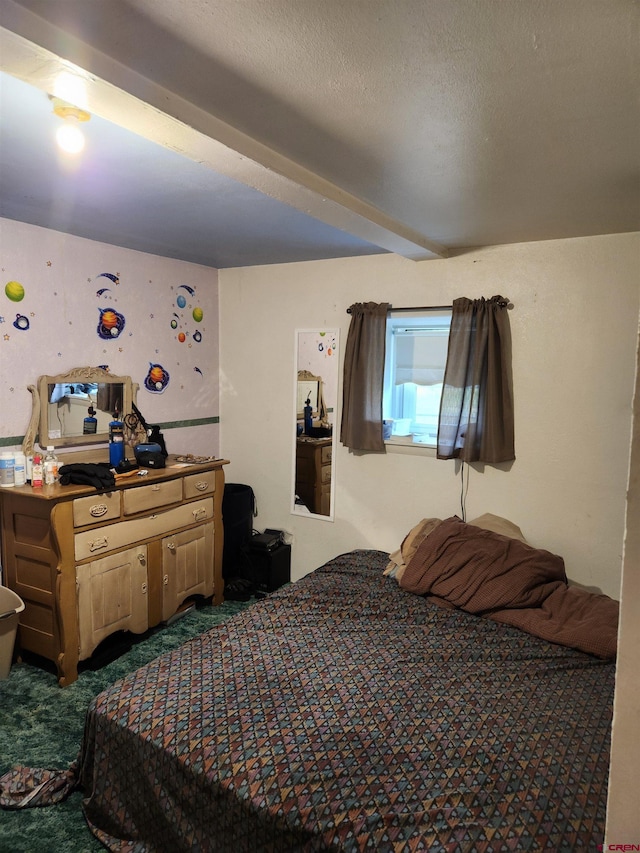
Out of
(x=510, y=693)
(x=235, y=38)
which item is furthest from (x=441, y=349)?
(x=235, y=38)

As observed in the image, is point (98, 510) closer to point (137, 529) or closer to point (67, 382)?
point (137, 529)

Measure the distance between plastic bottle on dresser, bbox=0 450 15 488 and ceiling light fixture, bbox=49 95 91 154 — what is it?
5.28ft

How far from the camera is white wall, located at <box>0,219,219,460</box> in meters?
2.91

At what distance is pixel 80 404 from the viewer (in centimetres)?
328

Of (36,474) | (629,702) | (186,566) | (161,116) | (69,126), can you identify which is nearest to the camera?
(629,702)

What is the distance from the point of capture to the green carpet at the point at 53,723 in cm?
184

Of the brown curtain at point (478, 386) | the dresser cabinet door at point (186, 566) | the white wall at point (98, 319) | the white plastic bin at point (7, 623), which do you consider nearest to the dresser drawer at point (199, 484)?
the dresser cabinet door at point (186, 566)

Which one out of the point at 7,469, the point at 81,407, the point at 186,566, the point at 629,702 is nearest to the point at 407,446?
the point at 186,566

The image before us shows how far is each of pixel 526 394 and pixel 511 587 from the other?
110 cm

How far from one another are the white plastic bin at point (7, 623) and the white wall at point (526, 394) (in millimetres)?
1879

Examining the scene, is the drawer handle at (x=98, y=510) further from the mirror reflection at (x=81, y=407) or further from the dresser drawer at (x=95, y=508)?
the mirror reflection at (x=81, y=407)

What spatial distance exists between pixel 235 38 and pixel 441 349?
2.51 m

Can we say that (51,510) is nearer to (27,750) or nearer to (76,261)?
(27,750)

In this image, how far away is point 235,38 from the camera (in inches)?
45.8
